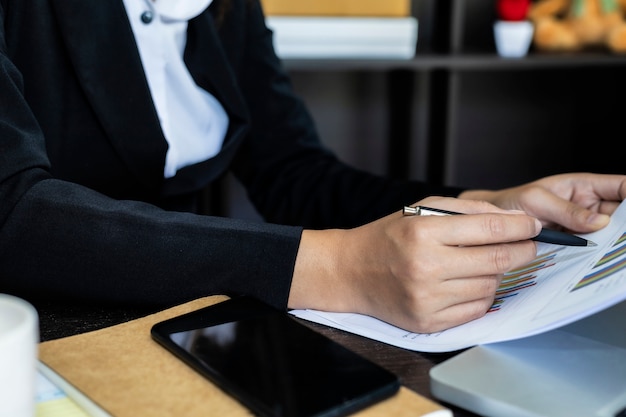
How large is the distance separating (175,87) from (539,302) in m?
0.63

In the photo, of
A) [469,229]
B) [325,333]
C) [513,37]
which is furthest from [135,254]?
[513,37]

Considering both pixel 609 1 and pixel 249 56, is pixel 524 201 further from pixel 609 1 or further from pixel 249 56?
pixel 609 1

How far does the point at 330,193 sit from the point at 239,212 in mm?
963

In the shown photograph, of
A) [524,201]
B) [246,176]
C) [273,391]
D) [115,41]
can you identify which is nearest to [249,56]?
[246,176]

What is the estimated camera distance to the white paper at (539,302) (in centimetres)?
51

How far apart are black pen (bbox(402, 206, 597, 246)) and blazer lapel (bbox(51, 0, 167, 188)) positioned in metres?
0.41

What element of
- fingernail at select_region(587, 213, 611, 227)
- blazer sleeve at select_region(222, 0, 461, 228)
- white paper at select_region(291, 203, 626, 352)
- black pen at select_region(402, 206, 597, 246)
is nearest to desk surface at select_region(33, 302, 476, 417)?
white paper at select_region(291, 203, 626, 352)

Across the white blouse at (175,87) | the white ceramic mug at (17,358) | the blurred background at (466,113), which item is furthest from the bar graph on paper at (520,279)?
the blurred background at (466,113)

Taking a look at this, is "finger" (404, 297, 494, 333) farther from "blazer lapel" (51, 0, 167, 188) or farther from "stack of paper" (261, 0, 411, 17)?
"stack of paper" (261, 0, 411, 17)

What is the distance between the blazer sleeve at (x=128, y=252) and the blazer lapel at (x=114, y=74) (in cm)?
25

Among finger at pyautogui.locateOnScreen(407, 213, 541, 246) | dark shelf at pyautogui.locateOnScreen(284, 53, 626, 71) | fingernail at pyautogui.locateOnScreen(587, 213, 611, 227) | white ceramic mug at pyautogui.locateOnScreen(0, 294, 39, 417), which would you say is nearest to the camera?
white ceramic mug at pyautogui.locateOnScreen(0, 294, 39, 417)

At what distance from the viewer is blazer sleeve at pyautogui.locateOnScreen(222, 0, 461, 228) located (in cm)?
112

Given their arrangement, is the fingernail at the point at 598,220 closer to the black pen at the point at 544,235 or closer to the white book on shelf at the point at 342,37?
the black pen at the point at 544,235

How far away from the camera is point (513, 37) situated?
1772 mm
